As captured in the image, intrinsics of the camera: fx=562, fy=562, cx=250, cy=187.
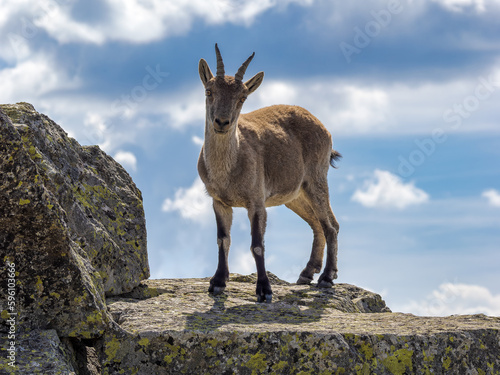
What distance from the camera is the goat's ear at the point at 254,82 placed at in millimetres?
9344

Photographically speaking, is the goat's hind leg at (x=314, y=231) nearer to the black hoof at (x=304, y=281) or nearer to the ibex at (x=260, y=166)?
the ibex at (x=260, y=166)

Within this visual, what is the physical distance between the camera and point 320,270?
36.9 feet

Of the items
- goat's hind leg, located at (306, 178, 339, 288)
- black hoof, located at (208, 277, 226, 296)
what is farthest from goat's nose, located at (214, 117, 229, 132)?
goat's hind leg, located at (306, 178, 339, 288)

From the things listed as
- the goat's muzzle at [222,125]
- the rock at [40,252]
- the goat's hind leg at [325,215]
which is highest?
the goat's muzzle at [222,125]

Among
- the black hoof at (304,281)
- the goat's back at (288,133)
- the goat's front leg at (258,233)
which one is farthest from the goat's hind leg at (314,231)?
the goat's front leg at (258,233)

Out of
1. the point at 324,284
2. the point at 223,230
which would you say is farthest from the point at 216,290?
the point at 324,284

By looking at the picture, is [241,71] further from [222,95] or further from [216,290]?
[216,290]

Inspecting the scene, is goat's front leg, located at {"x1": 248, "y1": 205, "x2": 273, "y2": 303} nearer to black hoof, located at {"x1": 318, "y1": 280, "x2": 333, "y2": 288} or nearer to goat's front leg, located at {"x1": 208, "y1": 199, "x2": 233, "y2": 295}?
goat's front leg, located at {"x1": 208, "y1": 199, "x2": 233, "y2": 295}

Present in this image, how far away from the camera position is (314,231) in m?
11.6

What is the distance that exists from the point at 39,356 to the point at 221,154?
5097 millimetres

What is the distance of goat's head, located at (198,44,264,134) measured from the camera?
835 centimetres

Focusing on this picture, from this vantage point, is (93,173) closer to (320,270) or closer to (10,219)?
(10,219)

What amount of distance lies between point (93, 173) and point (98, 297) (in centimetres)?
289

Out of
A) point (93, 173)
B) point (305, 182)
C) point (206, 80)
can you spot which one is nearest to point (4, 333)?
point (93, 173)
